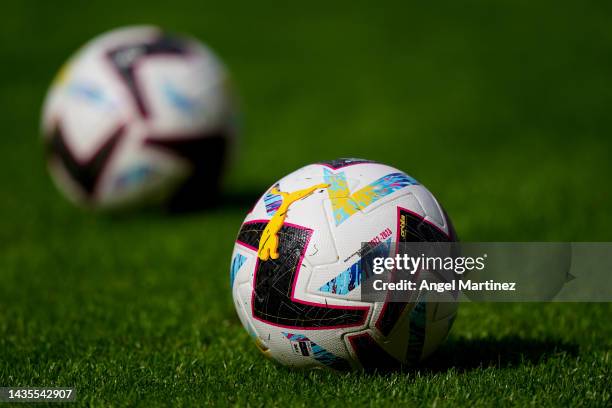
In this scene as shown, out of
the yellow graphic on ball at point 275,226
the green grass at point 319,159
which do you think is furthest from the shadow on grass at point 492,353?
the yellow graphic on ball at point 275,226

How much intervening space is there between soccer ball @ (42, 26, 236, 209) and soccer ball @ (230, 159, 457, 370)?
4.00 meters

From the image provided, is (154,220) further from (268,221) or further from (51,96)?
(268,221)

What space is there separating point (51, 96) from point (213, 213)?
2.16 m

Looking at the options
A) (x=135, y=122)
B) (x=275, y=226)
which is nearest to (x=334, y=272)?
(x=275, y=226)

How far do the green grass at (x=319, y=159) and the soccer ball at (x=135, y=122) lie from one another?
1.62 feet

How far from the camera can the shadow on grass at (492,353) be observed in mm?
4402

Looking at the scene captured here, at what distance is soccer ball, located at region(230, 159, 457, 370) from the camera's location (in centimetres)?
388

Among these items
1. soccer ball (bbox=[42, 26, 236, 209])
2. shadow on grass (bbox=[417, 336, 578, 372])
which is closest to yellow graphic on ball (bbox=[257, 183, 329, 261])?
shadow on grass (bbox=[417, 336, 578, 372])

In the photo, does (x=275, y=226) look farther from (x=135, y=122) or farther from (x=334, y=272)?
(x=135, y=122)

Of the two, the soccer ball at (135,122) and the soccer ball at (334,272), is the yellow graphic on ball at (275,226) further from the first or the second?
the soccer ball at (135,122)

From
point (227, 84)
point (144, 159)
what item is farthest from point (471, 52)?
point (144, 159)

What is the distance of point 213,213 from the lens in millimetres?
8734

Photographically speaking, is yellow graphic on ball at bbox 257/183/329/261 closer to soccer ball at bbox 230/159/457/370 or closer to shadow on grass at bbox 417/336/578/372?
soccer ball at bbox 230/159/457/370

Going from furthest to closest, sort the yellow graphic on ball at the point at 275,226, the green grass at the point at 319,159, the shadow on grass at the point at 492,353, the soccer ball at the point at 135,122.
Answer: the soccer ball at the point at 135,122, the shadow on grass at the point at 492,353, the green grass at the point at 319,159, the yellow graphic on ball at the point at 275,226
